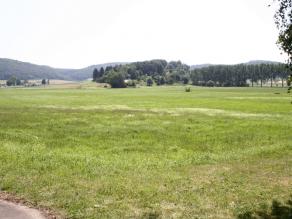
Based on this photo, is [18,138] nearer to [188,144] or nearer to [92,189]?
[188,144]

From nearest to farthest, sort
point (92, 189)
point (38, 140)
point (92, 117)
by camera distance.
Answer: point (92, 189) < point (38, 140) < point (92, 117)

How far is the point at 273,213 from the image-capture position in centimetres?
1622

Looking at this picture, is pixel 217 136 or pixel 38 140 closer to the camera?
pixel 38 140

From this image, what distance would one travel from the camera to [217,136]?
3925 cm

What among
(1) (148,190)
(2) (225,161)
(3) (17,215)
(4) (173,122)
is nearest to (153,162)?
(2) (225,161)

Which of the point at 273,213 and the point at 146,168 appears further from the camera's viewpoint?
the point at 146,168

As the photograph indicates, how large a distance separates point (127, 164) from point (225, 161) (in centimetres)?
649

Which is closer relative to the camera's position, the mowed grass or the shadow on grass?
Result: the shadow on grass

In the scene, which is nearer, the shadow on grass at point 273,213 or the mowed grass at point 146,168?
the shadow on grass at point 273,213

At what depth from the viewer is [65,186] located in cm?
1942

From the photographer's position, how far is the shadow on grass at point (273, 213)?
15750 mm

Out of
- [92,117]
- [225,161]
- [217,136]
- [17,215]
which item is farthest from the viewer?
[92,117]

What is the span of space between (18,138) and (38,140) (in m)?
1.82

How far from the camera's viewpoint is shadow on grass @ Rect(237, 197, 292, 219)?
15750 mm
